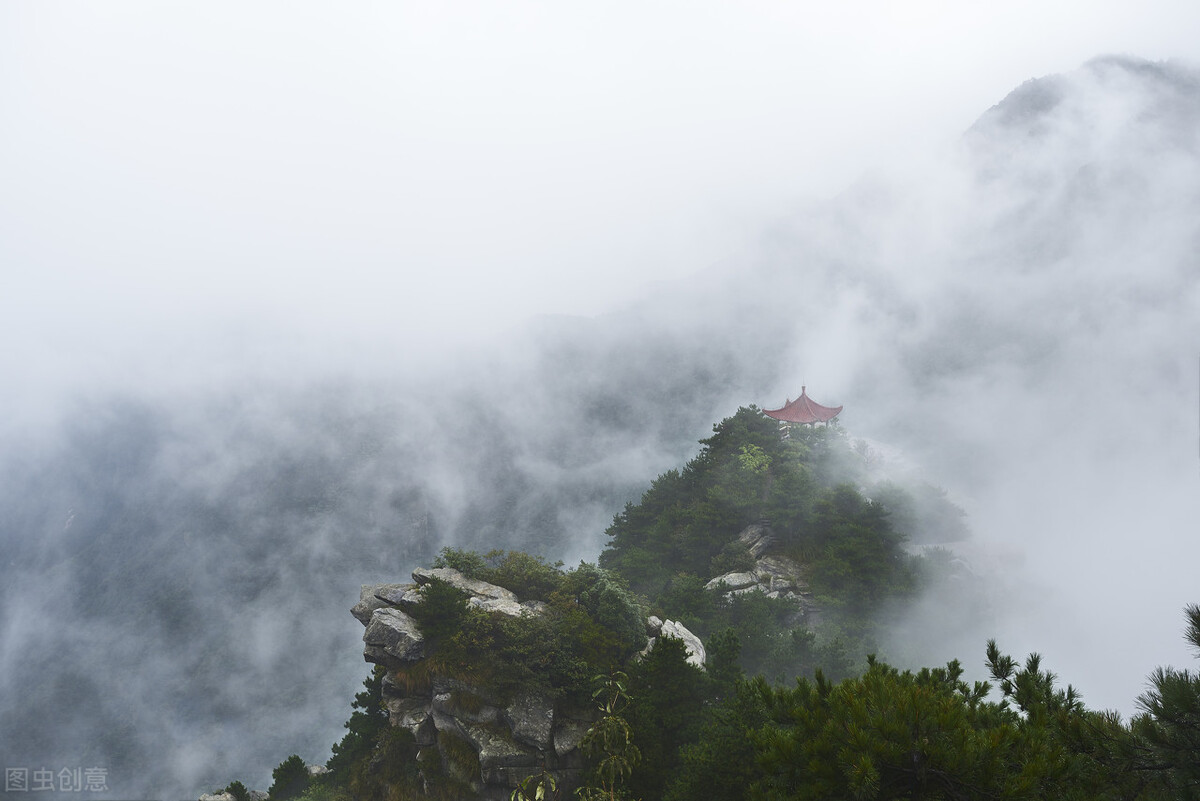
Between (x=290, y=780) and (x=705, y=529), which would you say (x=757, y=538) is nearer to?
(x=705, y=529)

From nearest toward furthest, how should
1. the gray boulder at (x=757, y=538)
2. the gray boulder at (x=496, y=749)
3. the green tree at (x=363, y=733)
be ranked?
the gray boulder at (x=496, y=749) → the green tree at (x=363, y=733) → the gray boulder at (x=757, y=538)

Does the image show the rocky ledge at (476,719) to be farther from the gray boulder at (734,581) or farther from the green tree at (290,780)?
the gray boulder at (734,581)

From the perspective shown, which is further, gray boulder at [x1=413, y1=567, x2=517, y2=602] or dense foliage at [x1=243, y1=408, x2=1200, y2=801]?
gray boulder at [x1=413, y1=567, x2=517, y2=602]

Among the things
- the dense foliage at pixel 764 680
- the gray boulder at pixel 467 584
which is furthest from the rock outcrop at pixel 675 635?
the gray boulder at pixel 467 584

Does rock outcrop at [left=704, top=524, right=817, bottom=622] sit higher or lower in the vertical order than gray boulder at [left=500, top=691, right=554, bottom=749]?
higher

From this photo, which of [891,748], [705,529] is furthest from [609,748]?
[705,529]

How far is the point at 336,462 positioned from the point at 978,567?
124 metres

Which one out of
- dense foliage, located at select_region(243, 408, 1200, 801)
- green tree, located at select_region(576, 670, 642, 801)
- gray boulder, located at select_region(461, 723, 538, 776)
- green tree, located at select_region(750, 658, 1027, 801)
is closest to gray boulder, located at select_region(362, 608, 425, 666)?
dense foliage, located at select_region(243, 408, 1200, 801)

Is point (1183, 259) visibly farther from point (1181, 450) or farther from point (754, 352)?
point (754, 352)

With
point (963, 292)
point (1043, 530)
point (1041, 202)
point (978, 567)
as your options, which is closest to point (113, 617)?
point (978, 567)

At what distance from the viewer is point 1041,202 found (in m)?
121

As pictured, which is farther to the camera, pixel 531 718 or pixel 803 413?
pixel 803 413

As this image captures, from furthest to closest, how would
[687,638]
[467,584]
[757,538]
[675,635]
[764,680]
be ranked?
[757,538] < [687,638] < [467,584] < [675,635] < [764,680]

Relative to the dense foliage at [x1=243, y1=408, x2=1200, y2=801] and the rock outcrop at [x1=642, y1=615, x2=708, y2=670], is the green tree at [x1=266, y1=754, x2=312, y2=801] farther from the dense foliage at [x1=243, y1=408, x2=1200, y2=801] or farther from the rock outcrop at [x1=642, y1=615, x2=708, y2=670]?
the rock outcrop at [x1=642, y1=615, x2=708, y2=670]
